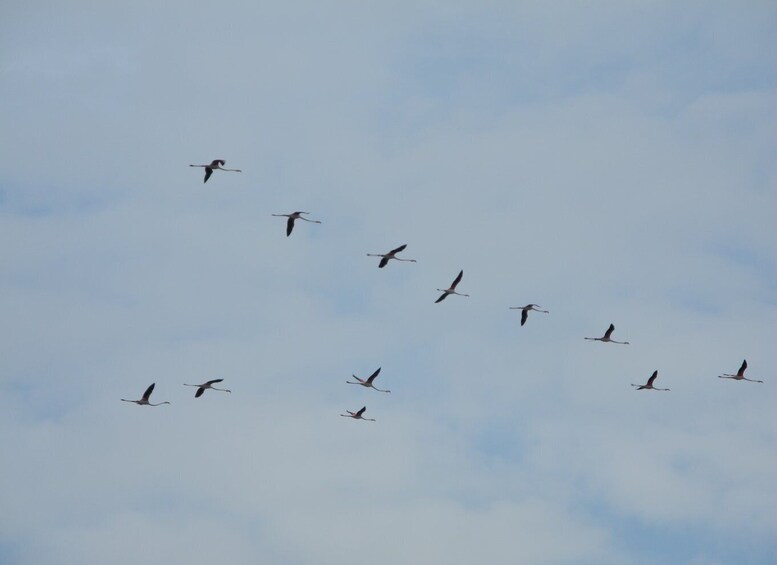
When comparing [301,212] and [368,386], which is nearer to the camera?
[301,212]

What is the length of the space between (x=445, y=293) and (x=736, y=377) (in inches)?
789

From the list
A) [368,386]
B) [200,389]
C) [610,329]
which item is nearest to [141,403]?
[200,389]

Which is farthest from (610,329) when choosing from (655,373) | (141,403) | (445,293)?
(141,403)

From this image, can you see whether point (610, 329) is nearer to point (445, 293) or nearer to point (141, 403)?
point (445, 293)

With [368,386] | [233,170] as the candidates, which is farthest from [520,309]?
[233,170]

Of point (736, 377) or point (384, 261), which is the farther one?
point (736, 377)

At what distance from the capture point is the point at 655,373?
98.5 meters

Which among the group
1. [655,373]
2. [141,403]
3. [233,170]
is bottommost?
[141,403]

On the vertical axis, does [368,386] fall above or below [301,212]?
below

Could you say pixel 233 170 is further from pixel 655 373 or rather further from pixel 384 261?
pixel 655 373

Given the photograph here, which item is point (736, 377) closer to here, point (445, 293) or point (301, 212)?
point (445, 293)

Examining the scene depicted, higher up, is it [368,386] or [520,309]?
[520,309]

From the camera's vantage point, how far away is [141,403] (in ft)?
325

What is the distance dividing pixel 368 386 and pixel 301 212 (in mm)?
13352
